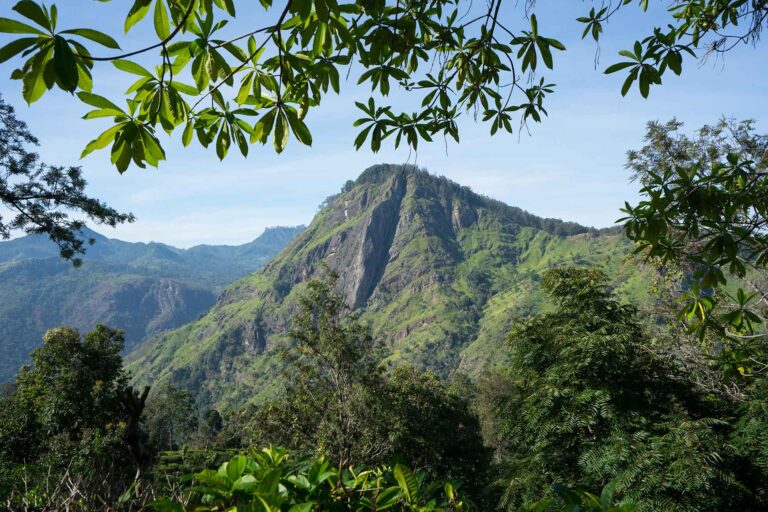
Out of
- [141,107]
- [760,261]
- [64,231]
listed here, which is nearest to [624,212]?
[760,261]

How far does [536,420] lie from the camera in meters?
9.68

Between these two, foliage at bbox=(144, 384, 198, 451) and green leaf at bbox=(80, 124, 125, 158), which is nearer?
green leaf at bbox=(80, 124, 125, 158)

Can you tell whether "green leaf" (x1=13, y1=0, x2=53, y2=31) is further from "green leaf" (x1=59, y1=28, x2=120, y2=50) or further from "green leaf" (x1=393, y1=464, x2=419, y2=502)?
"green leaf" (x1=393, y1=464, x2=419, y2=502)

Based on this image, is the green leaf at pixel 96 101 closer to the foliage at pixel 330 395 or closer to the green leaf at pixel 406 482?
the green leaf at pixel 406 482

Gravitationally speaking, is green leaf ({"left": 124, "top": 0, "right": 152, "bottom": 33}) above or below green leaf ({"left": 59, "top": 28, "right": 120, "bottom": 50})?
above

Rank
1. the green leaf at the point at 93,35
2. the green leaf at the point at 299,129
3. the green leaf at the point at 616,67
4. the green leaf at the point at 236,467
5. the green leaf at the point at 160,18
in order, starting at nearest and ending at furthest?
the green leaf at the point at 93,35, the green leaf at the point at 160,18, the green leaf at the point at 236,467, the green leaf at the point at 299,129, the green leaf at the point at 616,67

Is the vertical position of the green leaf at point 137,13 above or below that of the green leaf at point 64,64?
above

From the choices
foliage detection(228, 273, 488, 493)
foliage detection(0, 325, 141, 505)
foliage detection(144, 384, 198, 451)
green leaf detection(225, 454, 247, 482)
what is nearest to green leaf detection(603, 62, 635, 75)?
green leaf detection(225, 454, 247, 482)

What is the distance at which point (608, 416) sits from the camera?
8.98 m

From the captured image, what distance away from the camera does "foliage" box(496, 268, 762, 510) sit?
7297mm

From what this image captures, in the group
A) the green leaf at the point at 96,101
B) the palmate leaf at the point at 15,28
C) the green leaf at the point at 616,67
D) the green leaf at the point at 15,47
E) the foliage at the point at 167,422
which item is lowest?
the foliage at the point at 167,422

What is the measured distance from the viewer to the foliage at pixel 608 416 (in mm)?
7297

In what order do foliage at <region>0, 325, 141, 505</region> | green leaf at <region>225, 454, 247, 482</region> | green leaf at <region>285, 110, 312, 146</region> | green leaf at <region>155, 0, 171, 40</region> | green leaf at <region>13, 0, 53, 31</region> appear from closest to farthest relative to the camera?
green leaf at <region>13, 0, 53, 31</region>, green leaf at <region>155, 0, 171, 40</region>, green leaf at <region>225, 454, 247, 482</region>, green leaf at <region>285, 110, 312, 146</region>, foliage at <region>0, 325, 141, 505</region>

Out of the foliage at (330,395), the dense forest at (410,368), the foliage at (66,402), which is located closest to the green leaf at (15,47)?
the dense forest at (410,368)
